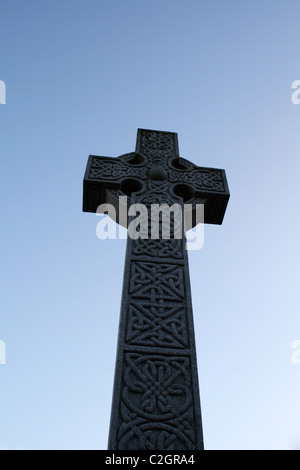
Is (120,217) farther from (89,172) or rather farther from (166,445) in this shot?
(166,445)

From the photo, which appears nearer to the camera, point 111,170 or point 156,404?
point 156,404

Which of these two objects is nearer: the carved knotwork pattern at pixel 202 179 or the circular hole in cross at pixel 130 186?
the circular hole in cross at pixel 130 186

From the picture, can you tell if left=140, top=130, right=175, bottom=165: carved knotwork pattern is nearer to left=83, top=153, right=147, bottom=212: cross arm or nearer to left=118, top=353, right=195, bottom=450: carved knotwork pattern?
left=83, top=153, right=147, bottom=212: cross arm

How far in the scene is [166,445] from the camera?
2.33 meters

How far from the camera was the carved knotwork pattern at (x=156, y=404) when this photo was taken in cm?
235

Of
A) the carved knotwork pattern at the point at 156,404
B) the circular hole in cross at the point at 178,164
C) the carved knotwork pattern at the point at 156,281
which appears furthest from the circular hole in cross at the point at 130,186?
the carved knotwork pattern at the point at 156,404

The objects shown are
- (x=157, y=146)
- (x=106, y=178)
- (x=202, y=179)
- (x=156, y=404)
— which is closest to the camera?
(x=156, y=404)

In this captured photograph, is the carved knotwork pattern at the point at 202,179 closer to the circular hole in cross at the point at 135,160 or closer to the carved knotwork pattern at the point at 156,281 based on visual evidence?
the circular hole in cross at the point at 135,160

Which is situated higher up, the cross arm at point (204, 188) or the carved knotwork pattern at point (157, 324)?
the cross arm at point (204, 188)

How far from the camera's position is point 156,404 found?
252 centimetres

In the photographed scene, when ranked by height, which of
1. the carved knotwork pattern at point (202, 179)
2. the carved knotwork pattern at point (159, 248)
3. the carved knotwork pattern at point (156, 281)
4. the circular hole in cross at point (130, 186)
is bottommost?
the carved knotwork pattern at point (156, 281)

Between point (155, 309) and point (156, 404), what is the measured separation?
0.70 metres

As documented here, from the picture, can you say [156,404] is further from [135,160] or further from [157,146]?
[157,146]

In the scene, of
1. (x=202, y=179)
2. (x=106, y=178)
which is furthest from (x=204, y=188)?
(x=106, y=178)
